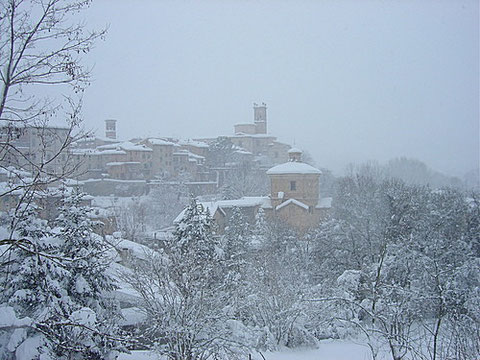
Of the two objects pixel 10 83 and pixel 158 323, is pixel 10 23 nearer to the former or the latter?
pixel 10 83

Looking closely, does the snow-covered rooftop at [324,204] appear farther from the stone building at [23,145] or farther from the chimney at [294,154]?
the stone building at [23,145]

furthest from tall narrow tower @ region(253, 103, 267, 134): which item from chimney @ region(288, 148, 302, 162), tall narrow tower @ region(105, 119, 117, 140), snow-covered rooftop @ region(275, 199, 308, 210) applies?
snow-covered rooftop @ region(275, 199, 308, 210)

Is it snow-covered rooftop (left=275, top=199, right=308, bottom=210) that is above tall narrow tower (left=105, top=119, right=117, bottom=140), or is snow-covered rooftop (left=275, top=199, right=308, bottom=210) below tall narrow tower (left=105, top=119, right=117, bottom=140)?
below

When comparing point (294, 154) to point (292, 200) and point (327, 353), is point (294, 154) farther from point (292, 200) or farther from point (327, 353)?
point (327, 353)

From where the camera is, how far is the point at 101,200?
126 ft

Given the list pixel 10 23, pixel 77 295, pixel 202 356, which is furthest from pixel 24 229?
pixel 10 23

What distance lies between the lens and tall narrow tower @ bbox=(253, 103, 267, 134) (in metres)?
Answer: 71.5

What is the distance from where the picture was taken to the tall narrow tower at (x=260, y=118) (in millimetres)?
71500

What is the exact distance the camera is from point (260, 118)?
7206 cm

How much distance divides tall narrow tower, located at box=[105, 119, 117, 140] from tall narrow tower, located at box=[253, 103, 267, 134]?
22290mm

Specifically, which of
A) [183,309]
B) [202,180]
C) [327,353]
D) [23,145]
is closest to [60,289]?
[183,309]

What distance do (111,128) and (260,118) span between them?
23737 millimetres

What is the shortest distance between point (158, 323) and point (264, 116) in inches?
2571

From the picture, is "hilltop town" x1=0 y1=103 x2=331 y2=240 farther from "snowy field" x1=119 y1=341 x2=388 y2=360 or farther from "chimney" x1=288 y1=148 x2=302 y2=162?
"snowy field" x1=119 y1=341 x2=388 y2=360
